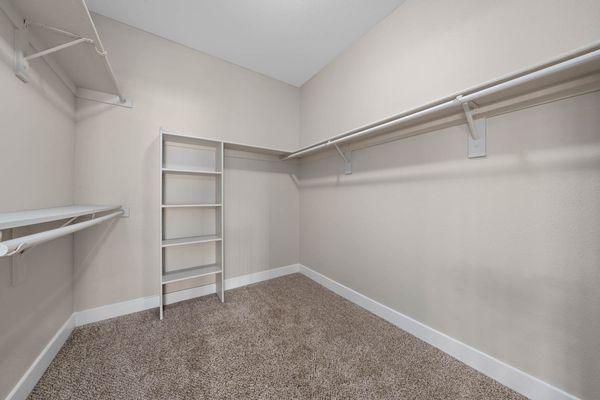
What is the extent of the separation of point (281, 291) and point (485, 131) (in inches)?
82.8

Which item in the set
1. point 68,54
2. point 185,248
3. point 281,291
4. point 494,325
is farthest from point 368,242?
point 68,54

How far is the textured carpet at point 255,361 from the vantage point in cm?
108

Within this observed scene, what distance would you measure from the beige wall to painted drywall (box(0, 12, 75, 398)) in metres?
2.11

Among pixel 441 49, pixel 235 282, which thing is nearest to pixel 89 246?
pixel 235 282

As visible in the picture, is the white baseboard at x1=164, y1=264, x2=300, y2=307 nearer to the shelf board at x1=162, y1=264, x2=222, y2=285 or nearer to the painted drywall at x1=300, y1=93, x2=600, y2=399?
the shelf board at x1=162, y1=264, x2=222, y2=285

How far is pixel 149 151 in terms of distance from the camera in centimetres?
186

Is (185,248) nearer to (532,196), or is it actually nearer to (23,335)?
(23,335)

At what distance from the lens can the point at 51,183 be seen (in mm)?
1292

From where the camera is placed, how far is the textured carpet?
3.55 feet

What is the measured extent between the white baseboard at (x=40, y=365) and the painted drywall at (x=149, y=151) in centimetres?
25

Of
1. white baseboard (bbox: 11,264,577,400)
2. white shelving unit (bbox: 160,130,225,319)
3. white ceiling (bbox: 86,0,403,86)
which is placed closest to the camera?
white baseboard (bbox: 11,264,577,400)

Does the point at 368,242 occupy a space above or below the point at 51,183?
below

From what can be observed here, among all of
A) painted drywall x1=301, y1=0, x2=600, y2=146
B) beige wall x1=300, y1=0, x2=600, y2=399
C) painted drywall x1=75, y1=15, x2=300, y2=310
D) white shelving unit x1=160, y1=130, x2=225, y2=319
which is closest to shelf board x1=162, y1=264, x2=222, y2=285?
white shelving unit x1=160, y1=130, x2=225, y2=319

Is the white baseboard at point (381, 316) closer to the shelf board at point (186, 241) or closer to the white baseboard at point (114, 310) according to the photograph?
the white baseboard at point (114, 310)
